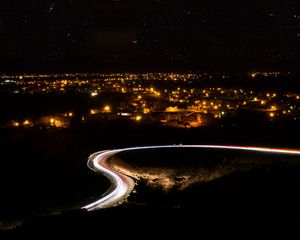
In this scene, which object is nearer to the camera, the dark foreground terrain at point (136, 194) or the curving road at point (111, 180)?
the dark foreground terrain at point (136, 194)

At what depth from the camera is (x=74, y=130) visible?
3938 cm

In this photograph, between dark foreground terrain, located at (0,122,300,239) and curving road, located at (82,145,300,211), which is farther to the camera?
curving road, located at (82,145,300,211)

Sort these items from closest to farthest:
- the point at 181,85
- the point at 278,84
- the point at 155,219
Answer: the point at 155,219 < the point at 278,84 < the point at 181,85

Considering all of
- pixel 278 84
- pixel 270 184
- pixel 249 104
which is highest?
pixel 278 84

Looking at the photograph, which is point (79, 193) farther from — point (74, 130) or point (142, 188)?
point (74, 130)

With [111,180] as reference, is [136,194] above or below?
below

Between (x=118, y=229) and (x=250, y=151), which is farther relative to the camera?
(x=250, y=151)

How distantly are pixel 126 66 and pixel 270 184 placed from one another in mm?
135903

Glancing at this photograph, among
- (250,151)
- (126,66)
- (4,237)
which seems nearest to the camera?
(4,237)

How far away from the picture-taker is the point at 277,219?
416 inches

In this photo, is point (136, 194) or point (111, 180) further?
point (111, 180)

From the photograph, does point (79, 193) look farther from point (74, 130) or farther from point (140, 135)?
point (74, 130)

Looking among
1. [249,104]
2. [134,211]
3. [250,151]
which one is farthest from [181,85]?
[134,211]

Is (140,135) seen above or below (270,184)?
above
